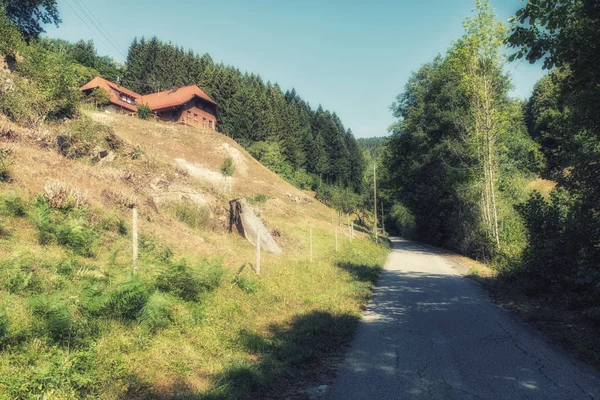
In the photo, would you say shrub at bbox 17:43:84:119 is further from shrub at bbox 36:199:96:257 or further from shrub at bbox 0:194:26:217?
shrub at bbox 36:199:96:257

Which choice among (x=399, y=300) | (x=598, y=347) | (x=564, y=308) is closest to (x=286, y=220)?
(x=399, y=300)

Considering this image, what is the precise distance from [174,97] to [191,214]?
49.4 meters

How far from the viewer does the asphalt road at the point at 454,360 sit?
463cm

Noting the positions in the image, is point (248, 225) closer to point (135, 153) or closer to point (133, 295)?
point (135, 153)

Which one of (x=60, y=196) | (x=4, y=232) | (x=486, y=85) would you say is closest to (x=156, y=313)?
(x=4, y=232)

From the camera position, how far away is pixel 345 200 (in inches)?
1750

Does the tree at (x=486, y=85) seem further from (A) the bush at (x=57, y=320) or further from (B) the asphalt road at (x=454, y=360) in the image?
(A) the bush at (x=57, y=320)

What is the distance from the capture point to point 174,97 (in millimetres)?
58844

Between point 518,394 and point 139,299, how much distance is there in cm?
567

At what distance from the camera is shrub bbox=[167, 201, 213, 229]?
15289mm

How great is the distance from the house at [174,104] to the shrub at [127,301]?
52.1 m

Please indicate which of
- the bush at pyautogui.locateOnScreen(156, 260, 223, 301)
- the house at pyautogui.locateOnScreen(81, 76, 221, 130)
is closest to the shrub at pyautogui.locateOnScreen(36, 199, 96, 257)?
the bush at pyautogui.locateOnScreen(156, 260, 223, 301)

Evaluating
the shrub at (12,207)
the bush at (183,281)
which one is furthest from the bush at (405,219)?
the shrub at (12,207)

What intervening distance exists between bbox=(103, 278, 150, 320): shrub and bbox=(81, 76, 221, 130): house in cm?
5208
